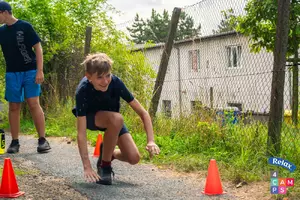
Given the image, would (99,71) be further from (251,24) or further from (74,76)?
(74,76)

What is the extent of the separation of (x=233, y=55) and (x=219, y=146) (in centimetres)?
185

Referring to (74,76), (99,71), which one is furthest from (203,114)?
(74,76)

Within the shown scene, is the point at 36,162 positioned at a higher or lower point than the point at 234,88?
lower

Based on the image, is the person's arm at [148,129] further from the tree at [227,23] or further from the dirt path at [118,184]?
the tree at [227,23]

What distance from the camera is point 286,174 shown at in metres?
4.21

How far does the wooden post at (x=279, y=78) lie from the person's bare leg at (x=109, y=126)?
65.5 inches

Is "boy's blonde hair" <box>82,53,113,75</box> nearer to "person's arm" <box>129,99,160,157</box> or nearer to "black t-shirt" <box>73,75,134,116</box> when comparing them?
"black t-shirt" <box>73,75,134,116</box>

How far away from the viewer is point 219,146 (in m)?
5.44

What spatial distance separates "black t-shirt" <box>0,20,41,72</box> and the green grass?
1627 mm

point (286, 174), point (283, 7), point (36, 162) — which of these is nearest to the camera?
point (286, 174)

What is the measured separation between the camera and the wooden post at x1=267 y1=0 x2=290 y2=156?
4680mm

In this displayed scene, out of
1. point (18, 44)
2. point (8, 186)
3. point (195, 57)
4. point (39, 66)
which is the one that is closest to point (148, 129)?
point (8, 186)

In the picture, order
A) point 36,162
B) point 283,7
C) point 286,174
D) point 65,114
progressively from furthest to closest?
point 65,114 → point 36,162 → point 283,7 → point 286,174

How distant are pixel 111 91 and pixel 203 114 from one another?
218 cm
